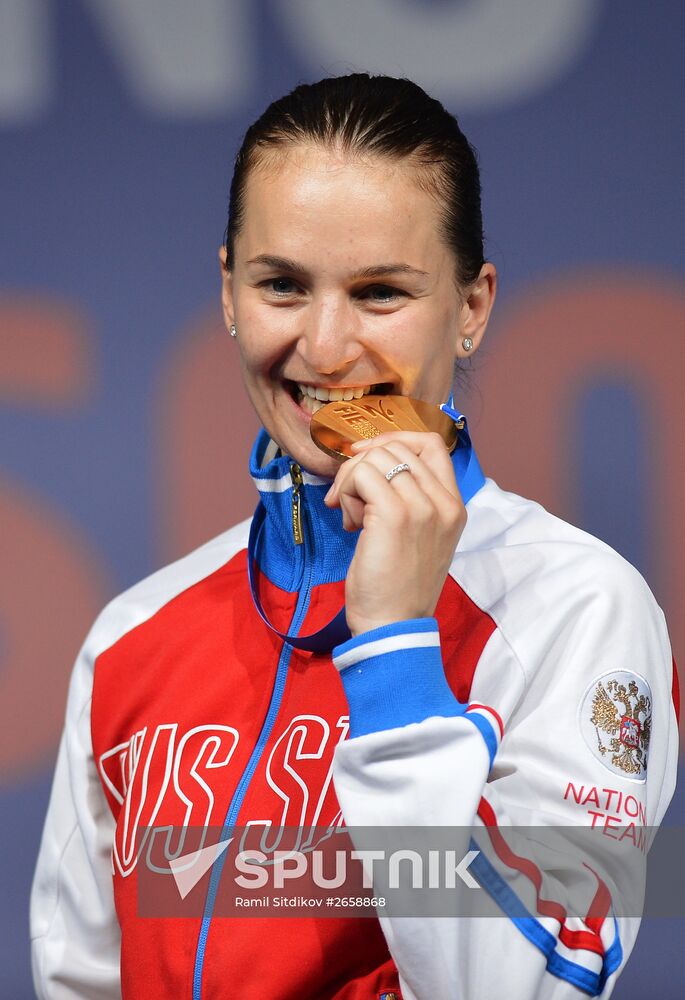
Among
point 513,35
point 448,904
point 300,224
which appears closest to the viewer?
point 448,904

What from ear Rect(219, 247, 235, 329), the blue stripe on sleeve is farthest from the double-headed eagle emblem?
ear Rect(219, 247, 235, 329)

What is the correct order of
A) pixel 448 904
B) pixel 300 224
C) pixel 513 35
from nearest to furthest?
1. pixel 448 904
2. pixel 300 224
3. pixel 513 35

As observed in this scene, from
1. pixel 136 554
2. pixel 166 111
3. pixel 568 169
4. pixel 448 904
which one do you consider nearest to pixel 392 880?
pixel 448 904

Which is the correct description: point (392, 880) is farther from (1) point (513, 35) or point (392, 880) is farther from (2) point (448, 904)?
(1) point (513, 35)

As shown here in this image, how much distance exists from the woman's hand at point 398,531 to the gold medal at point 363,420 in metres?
0.06

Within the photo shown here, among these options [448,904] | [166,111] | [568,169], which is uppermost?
[166,111]

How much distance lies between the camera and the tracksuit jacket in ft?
3.04

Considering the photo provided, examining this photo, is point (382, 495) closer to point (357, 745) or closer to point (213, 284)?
point (357, 745)

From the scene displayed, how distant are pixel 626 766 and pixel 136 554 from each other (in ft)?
3.95

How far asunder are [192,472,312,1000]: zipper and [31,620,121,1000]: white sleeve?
23cm

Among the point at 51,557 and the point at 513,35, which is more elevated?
the point at 513,35

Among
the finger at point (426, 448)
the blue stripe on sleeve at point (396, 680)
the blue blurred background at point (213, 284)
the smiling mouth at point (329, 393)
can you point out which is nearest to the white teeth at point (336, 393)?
the smiling mouth at point (329, 393)

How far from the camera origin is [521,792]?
990 mm

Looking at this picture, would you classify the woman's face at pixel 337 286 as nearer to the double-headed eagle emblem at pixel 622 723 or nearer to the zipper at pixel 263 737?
the zipper at pixel 263 737
